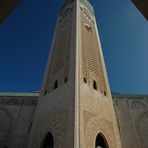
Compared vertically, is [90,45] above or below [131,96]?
above

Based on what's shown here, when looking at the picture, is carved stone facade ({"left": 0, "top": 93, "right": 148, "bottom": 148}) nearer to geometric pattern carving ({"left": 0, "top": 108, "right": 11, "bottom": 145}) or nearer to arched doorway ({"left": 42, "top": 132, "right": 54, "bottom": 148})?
geometric pattern carving ({"left": 0, "top": 108, "right": 11, "bottom": 145})

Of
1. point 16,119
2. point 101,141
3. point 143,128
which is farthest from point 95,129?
point 16,119

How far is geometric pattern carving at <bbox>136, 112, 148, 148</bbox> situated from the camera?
8.38 meters

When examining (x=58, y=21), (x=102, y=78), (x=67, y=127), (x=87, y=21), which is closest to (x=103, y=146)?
(x=67, y=127)

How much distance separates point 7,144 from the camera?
8.17 meters

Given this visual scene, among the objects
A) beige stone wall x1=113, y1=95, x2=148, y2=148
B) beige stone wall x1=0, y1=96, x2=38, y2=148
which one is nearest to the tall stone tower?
beige stone wall x1=0, y1=96, x2=38, y2=148

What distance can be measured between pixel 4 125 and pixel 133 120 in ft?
20.0

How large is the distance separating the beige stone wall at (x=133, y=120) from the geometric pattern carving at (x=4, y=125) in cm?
510

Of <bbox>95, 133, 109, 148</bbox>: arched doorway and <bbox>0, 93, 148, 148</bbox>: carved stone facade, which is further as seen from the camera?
<bbox>95, 133, 109, 148</bbox>: arched doorway

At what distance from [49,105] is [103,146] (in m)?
2.29

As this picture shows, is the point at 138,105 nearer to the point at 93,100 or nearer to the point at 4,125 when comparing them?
the point at 93,100

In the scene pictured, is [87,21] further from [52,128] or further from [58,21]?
[52,128]

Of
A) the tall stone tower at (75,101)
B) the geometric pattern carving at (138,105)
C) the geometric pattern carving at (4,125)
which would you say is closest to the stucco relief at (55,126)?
the tall stone tower at (75,101)

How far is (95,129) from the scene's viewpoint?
18.9ft
